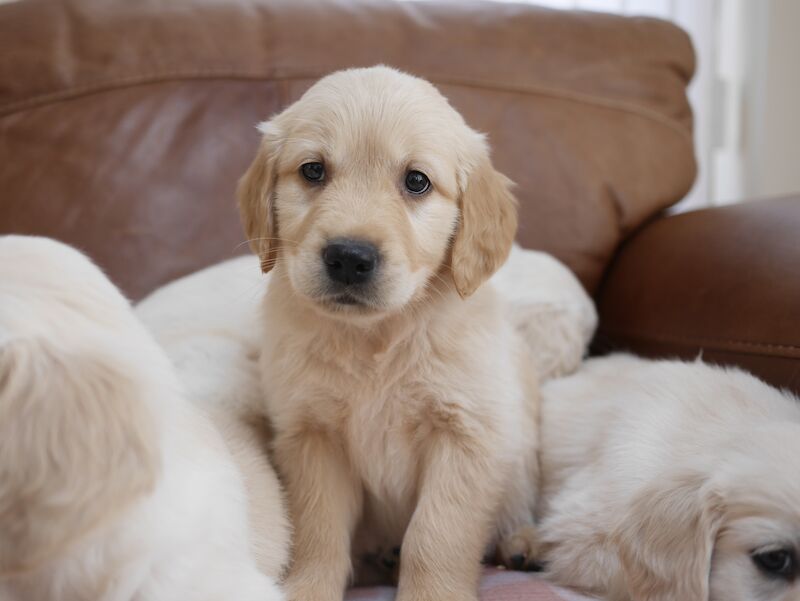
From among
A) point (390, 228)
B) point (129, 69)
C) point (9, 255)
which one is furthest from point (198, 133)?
point (9, 255)

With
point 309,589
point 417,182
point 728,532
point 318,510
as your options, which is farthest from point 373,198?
point 728,532

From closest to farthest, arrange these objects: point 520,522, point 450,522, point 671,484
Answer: point 671,484 → point 450,522 → point 520,522

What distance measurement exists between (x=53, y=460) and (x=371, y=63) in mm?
1627

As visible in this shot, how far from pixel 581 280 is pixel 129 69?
1.37 m

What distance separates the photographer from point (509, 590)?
4.69 feet

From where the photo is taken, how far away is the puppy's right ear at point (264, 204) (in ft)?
5.21

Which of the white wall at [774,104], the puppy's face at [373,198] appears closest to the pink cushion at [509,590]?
the puppy's face at [373,198]

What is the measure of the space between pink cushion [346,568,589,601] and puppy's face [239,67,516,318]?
20.3 inches

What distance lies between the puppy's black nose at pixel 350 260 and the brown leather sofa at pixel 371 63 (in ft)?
2.95

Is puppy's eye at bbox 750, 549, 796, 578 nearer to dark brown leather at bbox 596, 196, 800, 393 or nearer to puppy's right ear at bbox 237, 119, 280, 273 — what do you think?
dark brown leather at bbox 596, 196, 800, 393

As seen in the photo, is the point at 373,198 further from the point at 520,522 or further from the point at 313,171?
the point at 520,522

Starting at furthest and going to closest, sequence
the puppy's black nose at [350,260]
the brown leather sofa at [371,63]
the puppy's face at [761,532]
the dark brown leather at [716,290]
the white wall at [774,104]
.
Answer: the white wall at [774,104] < the brown leather sofa at [371,63] < the dark brown leather at [716,290] < the puppy's black nose at [350,260] < the puppy's face at [761,532]

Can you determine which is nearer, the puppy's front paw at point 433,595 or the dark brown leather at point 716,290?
the puppy's front paw at point 433,595

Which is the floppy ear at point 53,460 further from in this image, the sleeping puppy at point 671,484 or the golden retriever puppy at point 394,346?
the sleeping puppy at point 671,484
